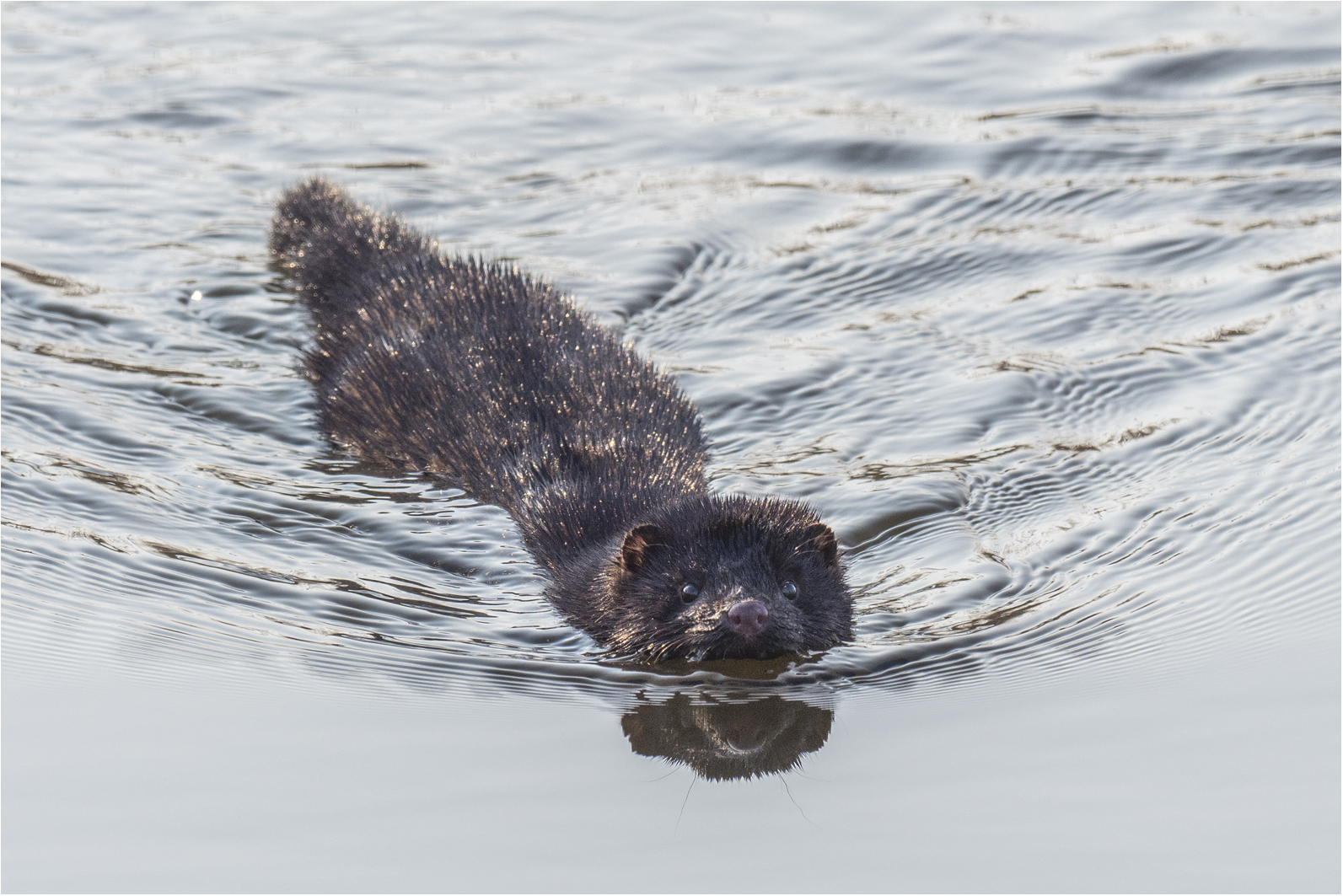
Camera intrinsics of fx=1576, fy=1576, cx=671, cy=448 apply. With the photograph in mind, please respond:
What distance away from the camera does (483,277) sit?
27.3 feet

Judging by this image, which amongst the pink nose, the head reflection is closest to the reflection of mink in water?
the pink nose

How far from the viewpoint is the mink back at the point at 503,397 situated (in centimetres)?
700

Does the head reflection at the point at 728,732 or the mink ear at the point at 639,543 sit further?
the mink ear at the point at 639,543

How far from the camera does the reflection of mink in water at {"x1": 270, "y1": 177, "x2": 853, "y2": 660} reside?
6.00m

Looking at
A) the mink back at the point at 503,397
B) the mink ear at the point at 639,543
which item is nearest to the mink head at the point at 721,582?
the mink ear at the point at 639,543

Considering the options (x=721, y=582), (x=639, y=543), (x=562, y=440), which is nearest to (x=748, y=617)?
(x=721, y=582)

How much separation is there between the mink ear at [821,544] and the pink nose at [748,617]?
50 centimetres

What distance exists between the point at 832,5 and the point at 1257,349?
8.29 m

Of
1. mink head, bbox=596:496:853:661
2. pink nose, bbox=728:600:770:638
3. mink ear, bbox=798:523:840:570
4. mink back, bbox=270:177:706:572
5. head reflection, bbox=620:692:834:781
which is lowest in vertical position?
head reflection, bbox=620:692:834:781

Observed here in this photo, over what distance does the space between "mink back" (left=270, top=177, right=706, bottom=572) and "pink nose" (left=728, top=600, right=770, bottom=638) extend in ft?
3.08

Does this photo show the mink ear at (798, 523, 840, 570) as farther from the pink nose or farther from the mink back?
the mink back

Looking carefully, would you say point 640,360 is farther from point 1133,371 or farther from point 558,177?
point 558,177

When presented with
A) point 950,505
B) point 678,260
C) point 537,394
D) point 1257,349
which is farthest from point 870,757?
point 678,260

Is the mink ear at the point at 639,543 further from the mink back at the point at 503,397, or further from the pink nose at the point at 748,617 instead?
the pink nose at the point at 748,617
